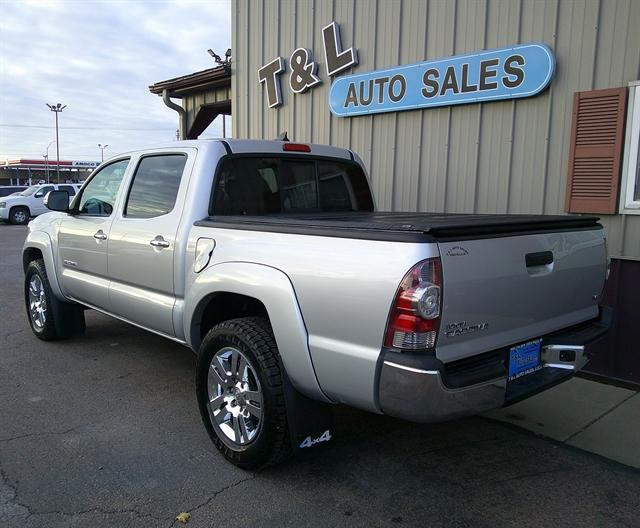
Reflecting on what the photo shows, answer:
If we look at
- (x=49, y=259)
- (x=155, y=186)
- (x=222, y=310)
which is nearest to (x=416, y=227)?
(x=222, y=310)

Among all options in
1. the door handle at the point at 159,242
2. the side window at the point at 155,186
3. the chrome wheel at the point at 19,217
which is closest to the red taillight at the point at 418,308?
the door handle at the point at 159,242

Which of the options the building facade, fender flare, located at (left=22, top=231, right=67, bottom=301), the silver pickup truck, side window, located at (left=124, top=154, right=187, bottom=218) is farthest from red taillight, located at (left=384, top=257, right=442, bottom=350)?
fender flare, located at (left=22, top=231, right=67, bottom=301)

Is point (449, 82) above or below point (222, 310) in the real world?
above

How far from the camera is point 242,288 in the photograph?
10.3 ft

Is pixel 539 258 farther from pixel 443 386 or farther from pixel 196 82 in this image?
pixel 196 82

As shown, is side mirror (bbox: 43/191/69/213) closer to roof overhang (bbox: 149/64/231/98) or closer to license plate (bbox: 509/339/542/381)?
license plate (bbox: 509/339/542/381)

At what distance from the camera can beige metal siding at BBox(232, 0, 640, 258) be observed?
4.88 m

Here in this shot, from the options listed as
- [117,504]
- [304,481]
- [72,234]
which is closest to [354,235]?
[304,481]

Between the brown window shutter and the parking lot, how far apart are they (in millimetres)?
2231

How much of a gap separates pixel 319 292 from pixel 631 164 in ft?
11.3

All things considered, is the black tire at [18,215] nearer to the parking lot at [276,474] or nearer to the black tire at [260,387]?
the parking lot at [276,474]

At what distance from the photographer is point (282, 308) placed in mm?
2898

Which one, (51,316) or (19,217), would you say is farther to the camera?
(19,217)

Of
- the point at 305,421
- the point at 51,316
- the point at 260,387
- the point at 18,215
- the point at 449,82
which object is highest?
the point at 449,82
